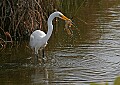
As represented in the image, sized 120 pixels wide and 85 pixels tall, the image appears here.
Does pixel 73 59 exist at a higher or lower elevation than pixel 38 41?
lower

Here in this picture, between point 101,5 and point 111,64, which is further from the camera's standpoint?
point 101,5

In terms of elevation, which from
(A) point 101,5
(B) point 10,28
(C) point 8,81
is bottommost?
(C) point 8,81

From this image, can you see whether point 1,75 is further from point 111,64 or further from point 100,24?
point 100,24

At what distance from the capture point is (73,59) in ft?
26.9

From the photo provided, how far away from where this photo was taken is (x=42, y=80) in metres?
6.85

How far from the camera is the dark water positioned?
6.90 metres

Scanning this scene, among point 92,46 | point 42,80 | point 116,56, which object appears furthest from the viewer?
point 92,46

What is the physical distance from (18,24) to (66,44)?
4.97ft

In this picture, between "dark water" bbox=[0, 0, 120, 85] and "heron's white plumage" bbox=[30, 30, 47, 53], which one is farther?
"heron's white plumage" bbox=[30, 30, 47, 53]

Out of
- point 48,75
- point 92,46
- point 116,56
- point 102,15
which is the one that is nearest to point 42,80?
point 48,75

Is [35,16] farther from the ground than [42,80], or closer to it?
farther from the ground

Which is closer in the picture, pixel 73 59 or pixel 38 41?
pixel 73 59

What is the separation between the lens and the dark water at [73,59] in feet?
22.6

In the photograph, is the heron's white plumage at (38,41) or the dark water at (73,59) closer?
the dark water at (73,59)
